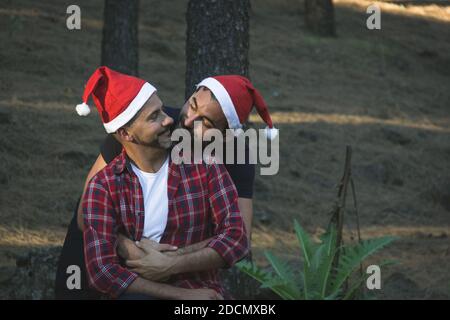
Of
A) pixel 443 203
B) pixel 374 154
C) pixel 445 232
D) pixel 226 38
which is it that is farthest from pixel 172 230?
pixel 374 154

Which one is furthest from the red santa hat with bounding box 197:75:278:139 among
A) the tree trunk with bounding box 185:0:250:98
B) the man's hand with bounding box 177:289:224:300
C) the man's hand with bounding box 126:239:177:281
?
the tree trunk with bounding box 185:0:250:98

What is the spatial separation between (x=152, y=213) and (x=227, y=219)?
0.38 metres

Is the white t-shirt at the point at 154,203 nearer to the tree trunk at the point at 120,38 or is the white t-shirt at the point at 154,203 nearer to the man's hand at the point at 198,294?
the man's hand at the point at 198,294

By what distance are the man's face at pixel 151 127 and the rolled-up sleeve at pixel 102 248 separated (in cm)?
35

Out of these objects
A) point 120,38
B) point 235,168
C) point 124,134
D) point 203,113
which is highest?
point 120,38

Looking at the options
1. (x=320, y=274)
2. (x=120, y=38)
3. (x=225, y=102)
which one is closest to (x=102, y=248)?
(x=225, y=102)

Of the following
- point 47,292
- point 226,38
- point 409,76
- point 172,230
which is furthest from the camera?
point 409,76

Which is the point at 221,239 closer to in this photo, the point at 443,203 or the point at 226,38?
the point at 226,38

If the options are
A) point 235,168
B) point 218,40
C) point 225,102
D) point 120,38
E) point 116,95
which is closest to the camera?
point 116,95

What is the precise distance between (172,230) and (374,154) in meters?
8.62

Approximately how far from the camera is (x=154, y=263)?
464 cm

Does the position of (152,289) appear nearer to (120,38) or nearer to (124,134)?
(124,134)

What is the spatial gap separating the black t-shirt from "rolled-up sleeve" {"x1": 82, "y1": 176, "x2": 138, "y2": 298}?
475mm
